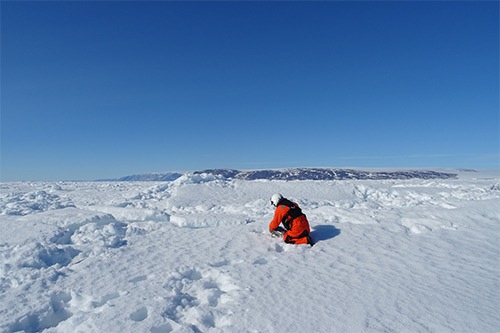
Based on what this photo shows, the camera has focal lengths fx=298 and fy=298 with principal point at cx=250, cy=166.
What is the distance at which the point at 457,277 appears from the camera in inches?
211

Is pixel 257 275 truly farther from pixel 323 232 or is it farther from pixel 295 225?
pixel 323 232

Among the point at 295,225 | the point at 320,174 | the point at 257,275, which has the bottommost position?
the point at 257,275

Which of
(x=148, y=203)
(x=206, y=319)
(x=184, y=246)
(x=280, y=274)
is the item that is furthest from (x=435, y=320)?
(x=148, y=203)

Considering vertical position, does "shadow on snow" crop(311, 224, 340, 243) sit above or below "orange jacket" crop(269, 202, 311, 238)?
below

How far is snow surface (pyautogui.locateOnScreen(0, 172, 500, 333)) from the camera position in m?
4.04

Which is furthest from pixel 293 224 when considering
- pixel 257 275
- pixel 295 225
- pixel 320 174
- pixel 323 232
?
pixel 320 174

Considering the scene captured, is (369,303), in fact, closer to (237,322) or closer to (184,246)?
(237,322)

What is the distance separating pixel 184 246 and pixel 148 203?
8.77m

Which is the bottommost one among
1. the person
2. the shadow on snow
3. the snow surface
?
the snow surface

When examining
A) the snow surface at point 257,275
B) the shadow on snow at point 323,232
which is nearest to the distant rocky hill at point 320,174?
the snow surface at point 257,275

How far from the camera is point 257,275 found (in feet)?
17.8

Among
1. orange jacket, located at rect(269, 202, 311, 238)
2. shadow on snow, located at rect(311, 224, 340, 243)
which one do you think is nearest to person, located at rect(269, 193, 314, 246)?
orange jacket, located at rect(269, 202, 311, 238)

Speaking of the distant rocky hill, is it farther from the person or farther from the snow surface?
the person

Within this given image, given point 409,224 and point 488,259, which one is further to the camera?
Result: point 409,224
